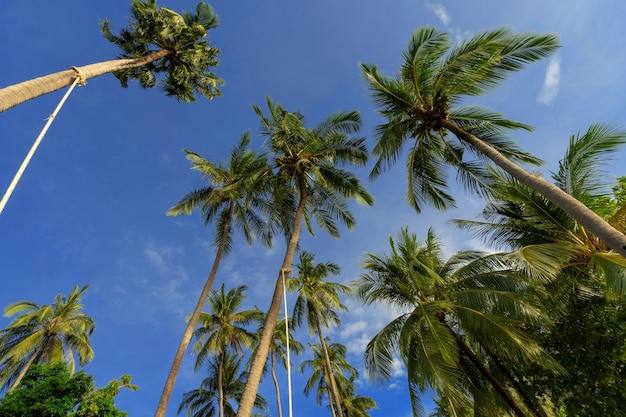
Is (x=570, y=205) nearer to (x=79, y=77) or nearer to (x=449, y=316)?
(x=449, y=316)

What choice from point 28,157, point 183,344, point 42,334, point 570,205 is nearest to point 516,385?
point 570,205

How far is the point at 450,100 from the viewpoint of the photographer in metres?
9.93

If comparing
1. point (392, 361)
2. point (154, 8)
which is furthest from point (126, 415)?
point (154, 8)

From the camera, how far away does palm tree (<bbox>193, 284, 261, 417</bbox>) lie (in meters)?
21.1

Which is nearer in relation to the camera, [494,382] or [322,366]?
[494,382]

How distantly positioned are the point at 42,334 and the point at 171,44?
20.2 m

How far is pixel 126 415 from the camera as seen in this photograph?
11398mm

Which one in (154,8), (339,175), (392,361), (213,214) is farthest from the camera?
(213,214)

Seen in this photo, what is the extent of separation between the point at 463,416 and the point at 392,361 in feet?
9.27

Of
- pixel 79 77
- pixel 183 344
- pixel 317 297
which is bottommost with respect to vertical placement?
pixel 183 344

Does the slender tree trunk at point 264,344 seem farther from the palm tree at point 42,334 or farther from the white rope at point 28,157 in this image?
the palm tree at point 42,334

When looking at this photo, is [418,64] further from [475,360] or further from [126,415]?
[126,415]

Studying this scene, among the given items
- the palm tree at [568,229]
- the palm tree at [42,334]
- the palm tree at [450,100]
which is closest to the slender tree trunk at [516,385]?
the palm tree at [568,229]

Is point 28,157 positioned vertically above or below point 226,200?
below
